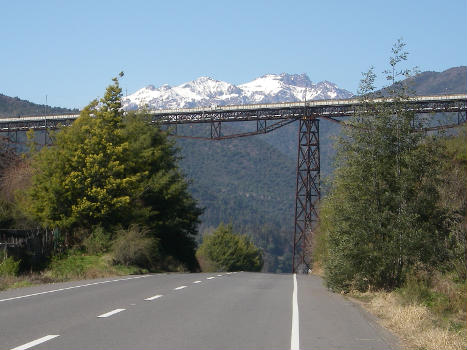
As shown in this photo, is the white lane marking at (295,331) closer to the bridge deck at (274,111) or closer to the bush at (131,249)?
the bush at (131,249)

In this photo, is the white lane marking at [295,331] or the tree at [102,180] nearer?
the white lane marking at [295,331]

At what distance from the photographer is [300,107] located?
178 ft

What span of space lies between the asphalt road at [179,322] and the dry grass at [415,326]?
1.22 feet

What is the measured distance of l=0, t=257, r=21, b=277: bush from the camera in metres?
25.2

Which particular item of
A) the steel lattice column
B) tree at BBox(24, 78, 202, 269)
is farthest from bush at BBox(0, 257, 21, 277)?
the steel lattice column

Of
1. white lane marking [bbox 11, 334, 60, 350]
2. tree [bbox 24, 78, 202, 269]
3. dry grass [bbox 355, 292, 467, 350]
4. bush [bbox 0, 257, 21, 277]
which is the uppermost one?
tree [bbox 24, 78, 202, 269]

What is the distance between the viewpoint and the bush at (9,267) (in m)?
25.2

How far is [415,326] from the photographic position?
38.5 ft

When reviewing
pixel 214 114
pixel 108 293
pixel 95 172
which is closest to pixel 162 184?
pixel 95 172

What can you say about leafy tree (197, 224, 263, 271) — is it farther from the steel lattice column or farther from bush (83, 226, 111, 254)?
bush (83, 226, 111, 254)

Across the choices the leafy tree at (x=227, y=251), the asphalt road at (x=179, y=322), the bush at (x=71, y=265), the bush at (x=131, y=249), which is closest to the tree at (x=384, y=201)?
the asphalt road at (x=179, y=322)

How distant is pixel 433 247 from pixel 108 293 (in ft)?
28.9

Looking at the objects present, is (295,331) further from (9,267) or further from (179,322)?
(9,267)

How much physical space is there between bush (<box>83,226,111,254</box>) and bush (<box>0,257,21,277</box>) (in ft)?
23.8
